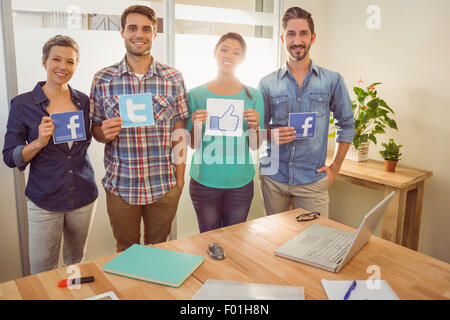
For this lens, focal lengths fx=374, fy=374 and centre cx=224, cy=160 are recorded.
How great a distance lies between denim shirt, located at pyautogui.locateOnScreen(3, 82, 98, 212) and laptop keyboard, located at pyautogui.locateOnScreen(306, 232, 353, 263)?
3.83 feet

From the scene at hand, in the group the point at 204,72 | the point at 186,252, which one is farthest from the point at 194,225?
the point at 186,252

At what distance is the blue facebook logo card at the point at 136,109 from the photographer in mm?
1798

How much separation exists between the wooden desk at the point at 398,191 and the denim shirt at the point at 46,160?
1.92 m

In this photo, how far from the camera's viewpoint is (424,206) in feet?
9.64

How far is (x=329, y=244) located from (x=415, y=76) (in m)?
2.00

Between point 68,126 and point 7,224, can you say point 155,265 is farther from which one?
point 7,224

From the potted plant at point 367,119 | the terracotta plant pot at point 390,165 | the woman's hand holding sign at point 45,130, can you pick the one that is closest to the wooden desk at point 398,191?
the terracotta plant pot at point 390,165

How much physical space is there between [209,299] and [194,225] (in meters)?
2.07

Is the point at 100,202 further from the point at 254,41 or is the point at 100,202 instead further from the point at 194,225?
the point at 254,41

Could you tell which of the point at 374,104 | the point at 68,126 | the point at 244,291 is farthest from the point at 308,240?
the point at 374,104

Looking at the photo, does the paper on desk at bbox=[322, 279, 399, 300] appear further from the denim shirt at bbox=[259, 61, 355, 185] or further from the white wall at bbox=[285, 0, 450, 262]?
the white wall at bbox=[285, 0, 450, 262]

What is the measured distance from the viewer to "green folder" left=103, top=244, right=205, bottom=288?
4.07 ft

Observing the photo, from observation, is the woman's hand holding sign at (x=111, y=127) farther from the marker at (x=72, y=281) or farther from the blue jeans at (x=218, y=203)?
the marker at (x=72, y=281)
